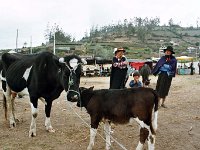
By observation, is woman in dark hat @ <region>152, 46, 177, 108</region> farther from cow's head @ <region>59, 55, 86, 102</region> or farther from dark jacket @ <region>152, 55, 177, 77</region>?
cow's head @ <region>59, 55, 86, 102</region>

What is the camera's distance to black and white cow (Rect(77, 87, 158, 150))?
629 cm

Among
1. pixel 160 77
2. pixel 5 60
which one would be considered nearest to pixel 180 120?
pixel 160 77

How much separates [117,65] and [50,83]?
173 cm

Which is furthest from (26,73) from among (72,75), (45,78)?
(72,75)

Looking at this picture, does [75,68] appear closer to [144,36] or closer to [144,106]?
[144,106]

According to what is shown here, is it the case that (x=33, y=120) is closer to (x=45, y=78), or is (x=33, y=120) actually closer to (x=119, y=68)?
(x=45, y=78)

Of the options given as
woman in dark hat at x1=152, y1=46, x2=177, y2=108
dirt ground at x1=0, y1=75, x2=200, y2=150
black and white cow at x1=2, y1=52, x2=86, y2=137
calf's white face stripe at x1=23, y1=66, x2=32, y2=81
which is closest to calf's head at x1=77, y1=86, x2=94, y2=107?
black and white cow at x1=2, y1=52, x2=86, y2=137

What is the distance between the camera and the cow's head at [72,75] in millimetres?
7009

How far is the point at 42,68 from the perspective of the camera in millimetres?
8398

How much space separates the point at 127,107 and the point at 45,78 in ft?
9.00

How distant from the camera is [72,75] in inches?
285

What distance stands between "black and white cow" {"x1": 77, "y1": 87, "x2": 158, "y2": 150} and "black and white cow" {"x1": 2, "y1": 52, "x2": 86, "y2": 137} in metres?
0.43

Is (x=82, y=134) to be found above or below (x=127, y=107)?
below

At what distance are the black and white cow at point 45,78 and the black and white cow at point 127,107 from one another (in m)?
0.43
